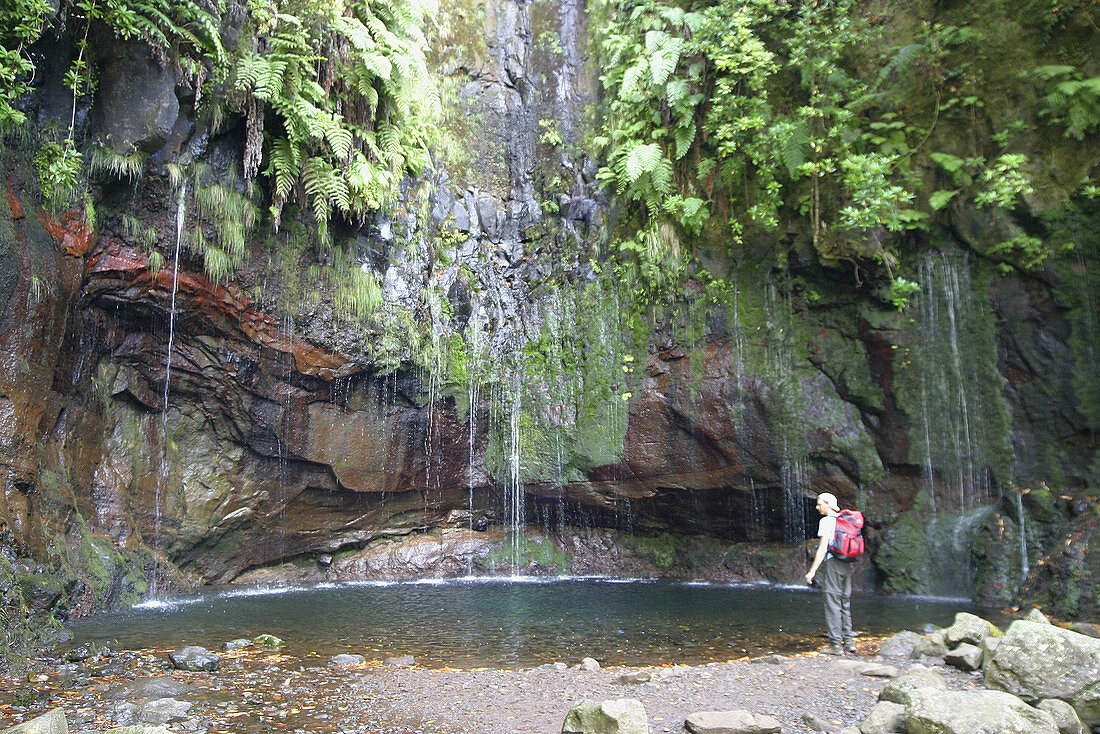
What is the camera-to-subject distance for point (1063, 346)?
9109mm

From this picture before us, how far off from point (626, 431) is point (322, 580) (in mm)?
6379

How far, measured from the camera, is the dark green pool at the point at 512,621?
631 centimetres

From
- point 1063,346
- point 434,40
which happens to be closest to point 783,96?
point 1063,346

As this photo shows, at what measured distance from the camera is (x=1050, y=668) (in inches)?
157

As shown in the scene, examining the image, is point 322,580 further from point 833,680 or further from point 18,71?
point 833,680

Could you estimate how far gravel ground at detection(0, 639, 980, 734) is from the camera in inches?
161

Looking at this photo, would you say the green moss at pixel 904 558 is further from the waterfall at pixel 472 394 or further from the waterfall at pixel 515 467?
the waterfall at pixel 472 394

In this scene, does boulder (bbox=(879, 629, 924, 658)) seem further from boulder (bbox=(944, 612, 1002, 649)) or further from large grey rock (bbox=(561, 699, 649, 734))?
large grey rock (bbox=(561, 699, 649, 734))

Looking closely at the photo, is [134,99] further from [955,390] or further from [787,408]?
[955,390]

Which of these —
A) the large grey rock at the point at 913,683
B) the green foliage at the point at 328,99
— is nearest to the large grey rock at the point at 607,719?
the large grey rock at the point at 913,683

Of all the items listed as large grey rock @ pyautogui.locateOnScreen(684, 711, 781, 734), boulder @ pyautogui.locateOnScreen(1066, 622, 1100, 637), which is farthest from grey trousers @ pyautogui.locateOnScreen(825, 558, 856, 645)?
large grey rock @ pyautogui.locateOnScreen(684, 711, 781, 734)

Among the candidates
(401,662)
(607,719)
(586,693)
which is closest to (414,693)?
(401,662)

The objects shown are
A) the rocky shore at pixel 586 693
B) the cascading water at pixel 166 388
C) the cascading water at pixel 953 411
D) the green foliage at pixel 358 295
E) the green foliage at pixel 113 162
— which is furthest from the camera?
the green foliage at pixel 358 295

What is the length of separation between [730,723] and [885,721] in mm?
904
